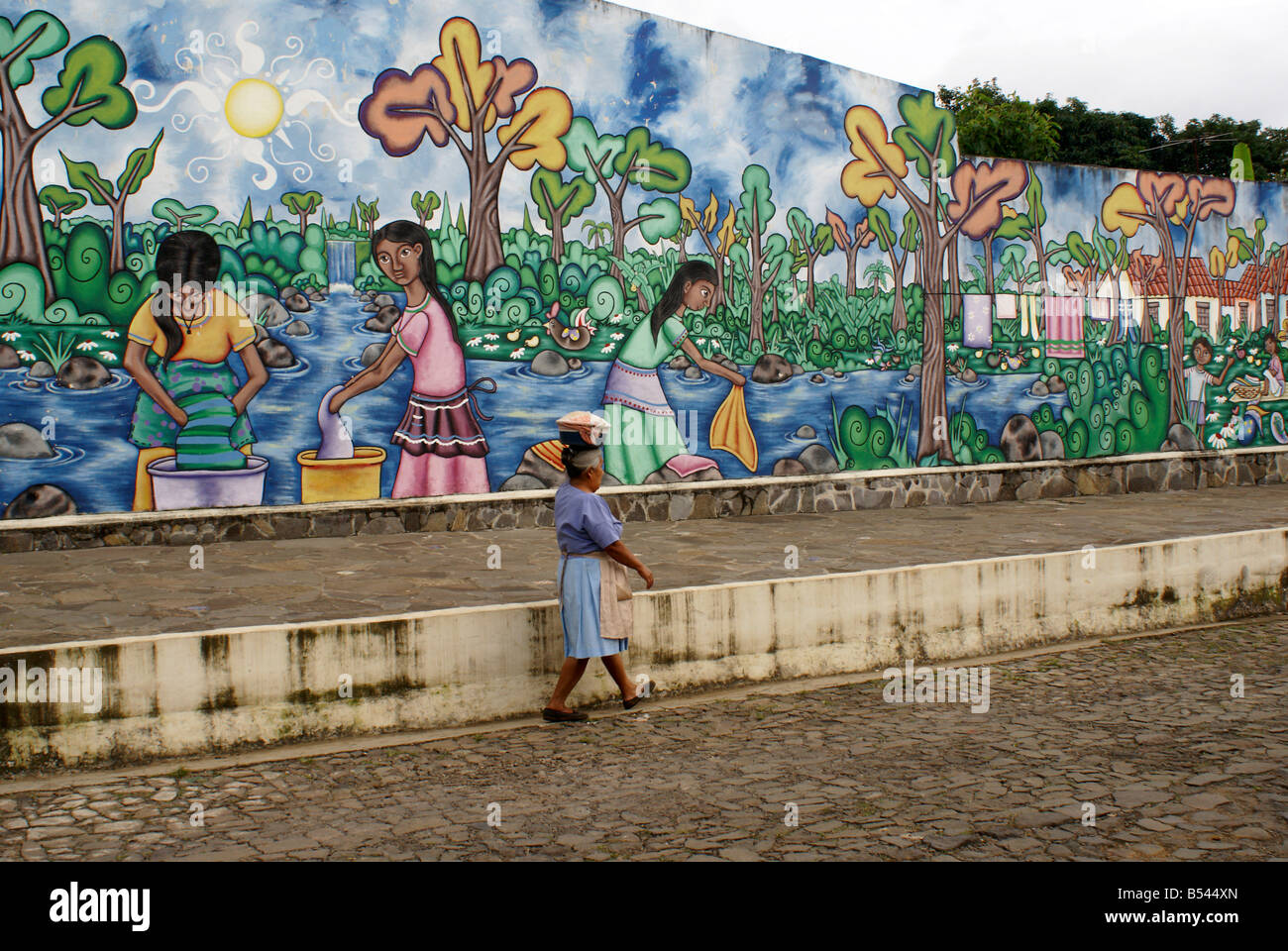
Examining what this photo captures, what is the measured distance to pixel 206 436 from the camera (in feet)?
38.0

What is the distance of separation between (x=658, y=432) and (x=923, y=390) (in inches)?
154

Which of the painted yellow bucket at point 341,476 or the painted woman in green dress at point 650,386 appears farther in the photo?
the painted woman in green dress at point 650,386

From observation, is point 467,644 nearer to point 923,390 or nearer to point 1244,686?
point 1244,686

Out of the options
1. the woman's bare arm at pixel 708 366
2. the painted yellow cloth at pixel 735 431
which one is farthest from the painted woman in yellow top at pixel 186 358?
the painted yellow cloth at pixel 735 431

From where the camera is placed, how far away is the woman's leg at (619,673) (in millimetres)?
7254

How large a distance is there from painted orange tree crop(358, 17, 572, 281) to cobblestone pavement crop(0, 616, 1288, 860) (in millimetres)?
7019

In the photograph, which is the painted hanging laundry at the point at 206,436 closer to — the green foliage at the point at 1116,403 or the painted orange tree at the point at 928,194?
the painted orange tree at the point at 928,194

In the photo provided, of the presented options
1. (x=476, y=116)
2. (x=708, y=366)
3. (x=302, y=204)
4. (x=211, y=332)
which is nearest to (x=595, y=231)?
(x=476, y=116)

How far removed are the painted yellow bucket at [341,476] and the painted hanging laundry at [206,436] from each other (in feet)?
2.12

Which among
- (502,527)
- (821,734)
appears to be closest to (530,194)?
(502,527)

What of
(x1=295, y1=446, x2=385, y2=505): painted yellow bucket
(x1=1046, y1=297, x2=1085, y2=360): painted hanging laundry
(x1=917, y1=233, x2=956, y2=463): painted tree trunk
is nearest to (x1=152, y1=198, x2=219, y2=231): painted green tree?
(x1=295, y1=446, x2=385, y2=505): painted yellow bucket

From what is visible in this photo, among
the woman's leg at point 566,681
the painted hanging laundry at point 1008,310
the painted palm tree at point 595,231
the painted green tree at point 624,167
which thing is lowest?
the woman's leg at point 566,681

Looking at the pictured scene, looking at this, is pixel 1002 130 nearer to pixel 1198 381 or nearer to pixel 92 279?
pixel 1198 381

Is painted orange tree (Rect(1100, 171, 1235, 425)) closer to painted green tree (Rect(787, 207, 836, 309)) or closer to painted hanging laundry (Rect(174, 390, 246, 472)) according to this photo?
painted green tree (Rect(787, 207, 836, 309))
